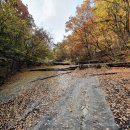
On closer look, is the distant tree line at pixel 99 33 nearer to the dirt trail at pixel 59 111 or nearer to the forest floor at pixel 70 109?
the forest floor at pixel 70 109

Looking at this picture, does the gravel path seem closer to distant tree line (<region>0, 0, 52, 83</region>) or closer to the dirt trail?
the dirt trail

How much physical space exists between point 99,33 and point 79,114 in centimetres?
2426

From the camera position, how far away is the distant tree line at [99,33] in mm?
26977

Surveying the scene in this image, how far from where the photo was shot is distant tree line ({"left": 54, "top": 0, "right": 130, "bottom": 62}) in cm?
2698

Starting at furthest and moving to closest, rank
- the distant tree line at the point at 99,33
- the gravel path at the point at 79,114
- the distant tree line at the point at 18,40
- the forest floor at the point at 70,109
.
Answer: the distant tree line at the point at 99,33 → the distant tree line at the point at 18,40 → the forest floor at the point at 70,109 → the gravel path at the point at 79,114

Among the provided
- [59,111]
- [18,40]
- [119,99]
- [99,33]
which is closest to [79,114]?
[59,111]

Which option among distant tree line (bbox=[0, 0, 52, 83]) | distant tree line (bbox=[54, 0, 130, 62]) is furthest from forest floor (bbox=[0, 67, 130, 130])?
distant tree line (bbox=[54, 0, 130, 62])

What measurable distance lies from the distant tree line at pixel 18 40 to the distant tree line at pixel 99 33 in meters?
4.77

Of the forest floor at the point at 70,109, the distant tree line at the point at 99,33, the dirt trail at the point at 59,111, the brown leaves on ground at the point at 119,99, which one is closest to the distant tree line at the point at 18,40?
the distant tree line at the point at 99,33

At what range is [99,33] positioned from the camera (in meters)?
32.6

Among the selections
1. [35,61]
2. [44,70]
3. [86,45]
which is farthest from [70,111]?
[86,45]

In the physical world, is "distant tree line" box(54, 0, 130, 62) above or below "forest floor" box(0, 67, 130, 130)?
above

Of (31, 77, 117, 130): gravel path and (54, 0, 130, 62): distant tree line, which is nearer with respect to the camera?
(31, 77, 117, 130): gravel path

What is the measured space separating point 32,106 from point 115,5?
1805cm
